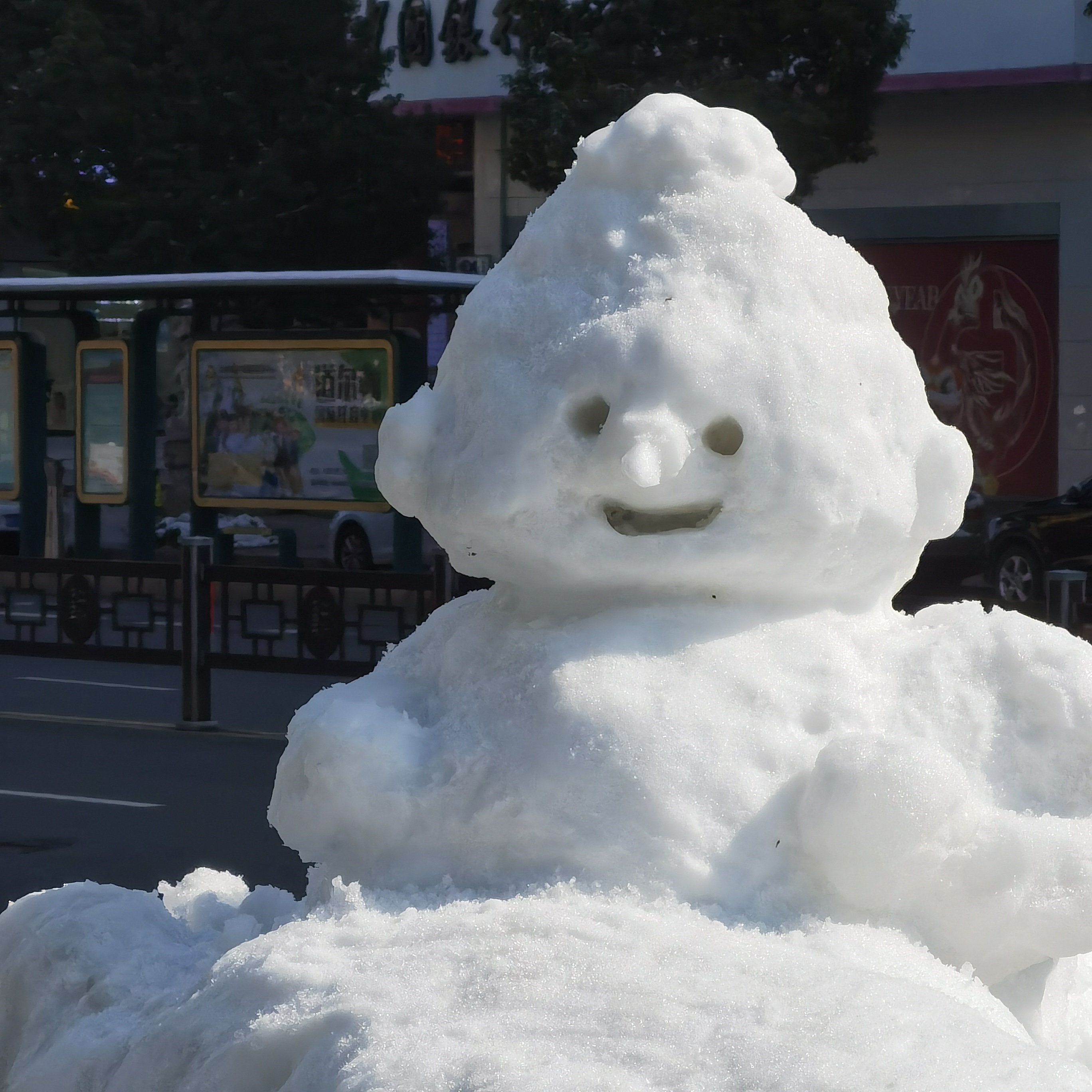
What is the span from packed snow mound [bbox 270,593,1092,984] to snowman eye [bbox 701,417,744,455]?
248 mm

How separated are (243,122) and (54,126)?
213cm

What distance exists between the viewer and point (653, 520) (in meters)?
2.67

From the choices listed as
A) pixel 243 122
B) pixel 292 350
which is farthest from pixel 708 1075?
pixel 243 122

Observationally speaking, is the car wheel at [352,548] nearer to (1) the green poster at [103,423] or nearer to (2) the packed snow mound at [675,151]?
(1) the green poster at [103,423]

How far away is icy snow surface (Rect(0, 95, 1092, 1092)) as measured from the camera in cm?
235

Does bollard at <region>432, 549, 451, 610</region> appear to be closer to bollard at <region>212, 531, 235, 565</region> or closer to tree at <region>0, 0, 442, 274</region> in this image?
bollard at <region>212, 531, 235, 565</region>

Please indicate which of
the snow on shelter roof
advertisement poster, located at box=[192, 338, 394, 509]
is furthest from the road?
the snow on shelter roof

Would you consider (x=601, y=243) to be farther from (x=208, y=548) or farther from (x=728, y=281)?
(x=208, y=548)

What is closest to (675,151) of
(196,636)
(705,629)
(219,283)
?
(705,629)

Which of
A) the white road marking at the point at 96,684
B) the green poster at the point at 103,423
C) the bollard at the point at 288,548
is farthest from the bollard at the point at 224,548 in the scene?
the white road marking at the point at 96,684

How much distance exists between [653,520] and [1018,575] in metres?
12.5

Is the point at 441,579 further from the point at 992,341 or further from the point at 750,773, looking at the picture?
the point at 992,341

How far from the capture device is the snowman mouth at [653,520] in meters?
2.64

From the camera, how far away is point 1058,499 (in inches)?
574
